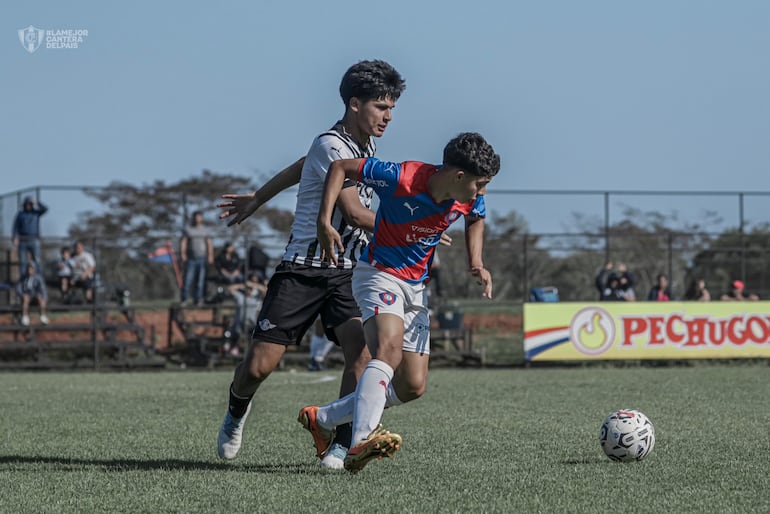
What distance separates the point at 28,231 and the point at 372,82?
1812 cm

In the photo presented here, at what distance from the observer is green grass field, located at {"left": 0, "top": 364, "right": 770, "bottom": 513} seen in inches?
201

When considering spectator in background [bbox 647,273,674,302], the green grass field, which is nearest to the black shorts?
the green grass field

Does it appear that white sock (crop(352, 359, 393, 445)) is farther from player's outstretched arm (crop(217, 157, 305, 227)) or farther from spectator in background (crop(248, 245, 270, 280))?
spectator in background (crop(248, 245, 270, 280))

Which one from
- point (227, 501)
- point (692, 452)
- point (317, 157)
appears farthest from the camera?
point (692, 452)

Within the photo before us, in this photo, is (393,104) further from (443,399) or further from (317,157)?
(443,399)

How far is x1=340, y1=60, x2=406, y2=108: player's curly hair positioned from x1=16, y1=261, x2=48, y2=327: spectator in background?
55.9 ft

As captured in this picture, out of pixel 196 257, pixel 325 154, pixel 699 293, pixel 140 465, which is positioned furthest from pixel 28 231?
pixel 325 154

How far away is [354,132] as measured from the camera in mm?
6348

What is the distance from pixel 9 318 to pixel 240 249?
4.87m

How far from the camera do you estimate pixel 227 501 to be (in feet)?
16.7

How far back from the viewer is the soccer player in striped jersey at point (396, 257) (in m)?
5.66

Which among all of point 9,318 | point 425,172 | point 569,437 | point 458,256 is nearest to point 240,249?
point 9,318

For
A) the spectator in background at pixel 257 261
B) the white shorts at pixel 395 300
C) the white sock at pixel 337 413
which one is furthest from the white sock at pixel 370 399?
the spectator in background at pixel 257 261

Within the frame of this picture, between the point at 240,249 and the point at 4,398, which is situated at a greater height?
the point at 240,249
